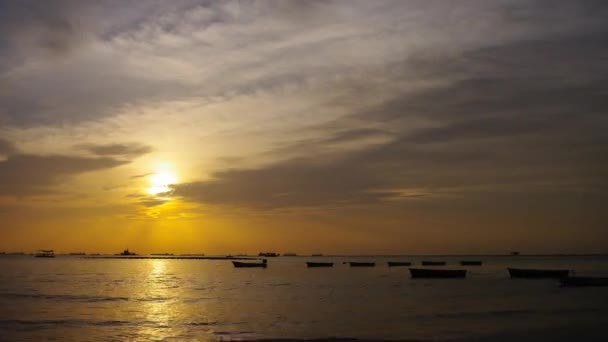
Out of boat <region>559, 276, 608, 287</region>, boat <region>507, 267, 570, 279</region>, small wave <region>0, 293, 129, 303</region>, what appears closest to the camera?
small wave <region>0, 293, 129, 303</region>

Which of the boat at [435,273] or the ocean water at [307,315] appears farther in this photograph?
the boat at [435,273]

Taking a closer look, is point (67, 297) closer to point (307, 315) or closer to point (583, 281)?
point (307, 315)

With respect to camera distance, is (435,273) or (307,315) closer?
(307,315)

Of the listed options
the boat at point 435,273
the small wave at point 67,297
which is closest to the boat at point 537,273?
the boat at point 435,273

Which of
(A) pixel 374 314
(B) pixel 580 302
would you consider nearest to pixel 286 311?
(A) pixel 374 314

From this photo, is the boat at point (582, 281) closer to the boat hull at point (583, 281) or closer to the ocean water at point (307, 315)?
the boat hull at point (583, 281)

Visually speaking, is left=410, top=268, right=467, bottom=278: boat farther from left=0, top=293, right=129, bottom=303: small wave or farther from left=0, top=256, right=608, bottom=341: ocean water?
left=0, top=293, right=129, bottom=303: small wave

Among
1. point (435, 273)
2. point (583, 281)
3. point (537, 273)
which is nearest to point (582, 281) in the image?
point (583, 281)

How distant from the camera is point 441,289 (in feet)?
225

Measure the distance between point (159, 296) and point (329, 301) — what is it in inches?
815

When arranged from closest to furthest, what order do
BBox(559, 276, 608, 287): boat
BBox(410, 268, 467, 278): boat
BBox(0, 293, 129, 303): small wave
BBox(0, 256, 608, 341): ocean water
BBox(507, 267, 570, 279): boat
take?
BBox(0, 256, 608, 341): ocean water, BBox(0, 293, 129, 303): small wave, BBox(559, 276, 608, 287): boat, BBox(507, 267, 570, 279): boat, BBox(410, 268, 467, 278): boat

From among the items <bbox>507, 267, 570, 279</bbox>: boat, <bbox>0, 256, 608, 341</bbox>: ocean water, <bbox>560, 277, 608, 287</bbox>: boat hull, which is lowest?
Answer: <bbox>0, 256, 608, 341</bbox>: ocean water

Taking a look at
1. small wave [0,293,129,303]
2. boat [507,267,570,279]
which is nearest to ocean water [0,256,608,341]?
small wave [0,293,129,303]

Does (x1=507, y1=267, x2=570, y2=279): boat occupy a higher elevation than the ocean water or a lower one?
higher
